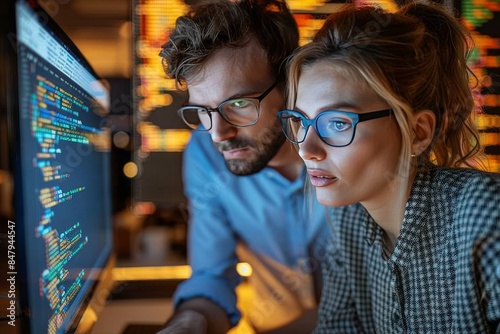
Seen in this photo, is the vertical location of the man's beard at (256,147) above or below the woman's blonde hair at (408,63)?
below

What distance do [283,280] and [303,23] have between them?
836 mm

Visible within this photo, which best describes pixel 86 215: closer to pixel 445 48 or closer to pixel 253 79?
pixel 253 79

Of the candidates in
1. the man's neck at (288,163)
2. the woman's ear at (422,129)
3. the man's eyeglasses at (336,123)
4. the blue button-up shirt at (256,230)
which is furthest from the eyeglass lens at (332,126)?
the blue button-up shirt at (256,230)

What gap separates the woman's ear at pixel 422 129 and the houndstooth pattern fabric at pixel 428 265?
0.24 feet

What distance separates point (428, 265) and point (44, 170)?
691 mm

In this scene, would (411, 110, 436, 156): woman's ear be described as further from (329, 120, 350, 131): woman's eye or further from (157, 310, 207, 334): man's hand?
→ (157, 310, 207, 334): man's hand

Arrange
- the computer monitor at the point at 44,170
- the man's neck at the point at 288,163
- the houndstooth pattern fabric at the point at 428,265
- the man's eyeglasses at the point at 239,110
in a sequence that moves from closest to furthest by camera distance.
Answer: the computer monitor at the point at 44,170 → the houndstooth pattern fabric at the point at 428,265 → the man's eyeglasses at the point at 239,110 → the man's neck at the point at 288,163

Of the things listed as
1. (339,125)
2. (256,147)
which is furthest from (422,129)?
(256,147)

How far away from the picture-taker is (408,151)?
81 cm

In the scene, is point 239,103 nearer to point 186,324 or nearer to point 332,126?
point 332,126

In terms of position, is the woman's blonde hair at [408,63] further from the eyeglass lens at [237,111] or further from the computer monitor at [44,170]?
the computer monitor at [44,170]

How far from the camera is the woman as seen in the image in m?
0.76

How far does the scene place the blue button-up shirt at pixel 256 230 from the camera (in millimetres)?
1367

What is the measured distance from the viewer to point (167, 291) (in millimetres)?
1714
